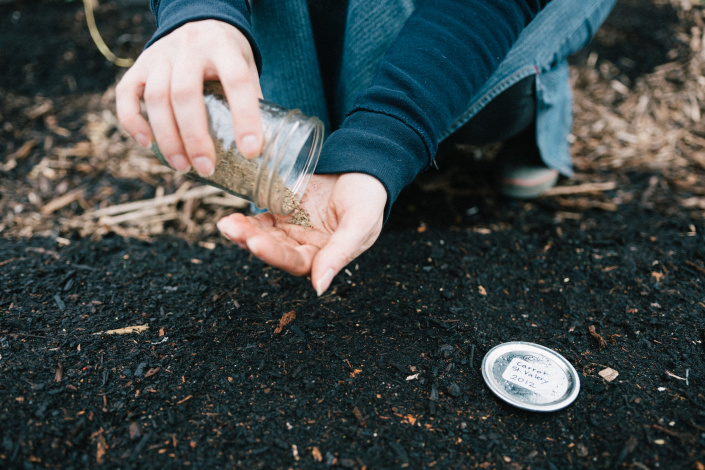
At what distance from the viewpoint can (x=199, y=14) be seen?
1244 millimetres

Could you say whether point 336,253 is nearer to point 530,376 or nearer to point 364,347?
point 364,347

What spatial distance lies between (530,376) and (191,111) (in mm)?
1190

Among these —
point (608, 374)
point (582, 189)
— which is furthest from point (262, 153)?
point (582, 189)

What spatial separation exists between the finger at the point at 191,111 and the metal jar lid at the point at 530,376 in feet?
3.35

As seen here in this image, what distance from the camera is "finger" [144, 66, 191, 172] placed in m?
1.09

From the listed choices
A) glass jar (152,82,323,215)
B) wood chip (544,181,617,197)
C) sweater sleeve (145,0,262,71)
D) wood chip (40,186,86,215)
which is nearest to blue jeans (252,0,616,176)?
wood chip (544,181,617,197)

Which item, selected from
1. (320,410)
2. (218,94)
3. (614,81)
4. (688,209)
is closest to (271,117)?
(218,94)

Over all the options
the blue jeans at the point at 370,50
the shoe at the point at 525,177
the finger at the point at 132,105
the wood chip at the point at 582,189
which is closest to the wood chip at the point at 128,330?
the finger at the point at 132,105

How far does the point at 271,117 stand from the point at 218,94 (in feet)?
0.48

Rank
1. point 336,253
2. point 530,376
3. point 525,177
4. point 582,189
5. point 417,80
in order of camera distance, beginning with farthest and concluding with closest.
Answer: point 582,189 < point 525,177 < point 417,80 < point 530,376 < point 336,253

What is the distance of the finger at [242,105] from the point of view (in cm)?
110

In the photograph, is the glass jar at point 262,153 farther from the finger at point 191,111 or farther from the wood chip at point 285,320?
the wood chip at point 285,320

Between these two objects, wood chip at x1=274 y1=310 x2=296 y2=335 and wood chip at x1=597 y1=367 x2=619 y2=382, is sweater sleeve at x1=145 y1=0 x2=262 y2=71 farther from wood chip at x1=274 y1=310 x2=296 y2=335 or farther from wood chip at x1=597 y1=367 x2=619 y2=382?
wood chip at x1=597 y1=367 x2=619 y2=382

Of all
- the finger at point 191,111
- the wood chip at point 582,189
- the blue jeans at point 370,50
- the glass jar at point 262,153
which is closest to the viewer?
the finger at point 191,111
